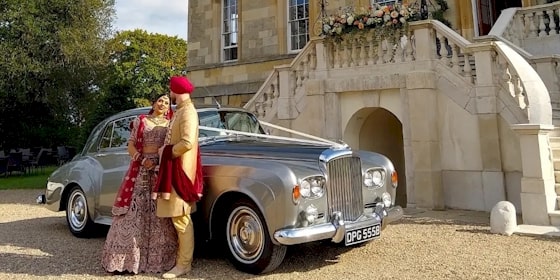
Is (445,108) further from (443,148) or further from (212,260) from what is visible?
(212,260)

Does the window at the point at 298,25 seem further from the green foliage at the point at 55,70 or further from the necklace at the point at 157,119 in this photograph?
the necklace at the point at 157,119

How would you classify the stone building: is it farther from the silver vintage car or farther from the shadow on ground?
the shadow on ground

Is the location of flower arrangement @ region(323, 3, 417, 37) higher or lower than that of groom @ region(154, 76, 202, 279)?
higher

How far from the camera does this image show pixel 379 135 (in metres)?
11.2

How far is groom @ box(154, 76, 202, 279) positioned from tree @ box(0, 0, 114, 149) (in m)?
23.9

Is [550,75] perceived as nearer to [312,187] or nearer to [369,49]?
[369,49]

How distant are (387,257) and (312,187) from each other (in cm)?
146

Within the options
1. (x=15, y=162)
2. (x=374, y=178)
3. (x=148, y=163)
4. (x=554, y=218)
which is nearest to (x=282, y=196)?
(x=374, y=178)

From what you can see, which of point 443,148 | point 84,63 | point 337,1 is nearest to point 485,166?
point 443,148

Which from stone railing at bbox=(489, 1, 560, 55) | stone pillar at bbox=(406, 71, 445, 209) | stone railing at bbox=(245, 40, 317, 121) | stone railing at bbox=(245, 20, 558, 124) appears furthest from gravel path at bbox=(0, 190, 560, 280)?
stone railing at bbox=(489, 1, 560, 55)

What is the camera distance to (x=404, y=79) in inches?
364

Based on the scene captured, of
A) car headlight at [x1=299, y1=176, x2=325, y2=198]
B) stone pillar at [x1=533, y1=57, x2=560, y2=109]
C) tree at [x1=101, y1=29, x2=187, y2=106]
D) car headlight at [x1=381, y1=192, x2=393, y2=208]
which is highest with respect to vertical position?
tree at [x1=101, y1=29, x2=187, y2=106]

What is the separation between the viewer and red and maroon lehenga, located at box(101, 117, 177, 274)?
16.4 feet

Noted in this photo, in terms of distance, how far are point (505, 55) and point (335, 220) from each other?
5168mm
